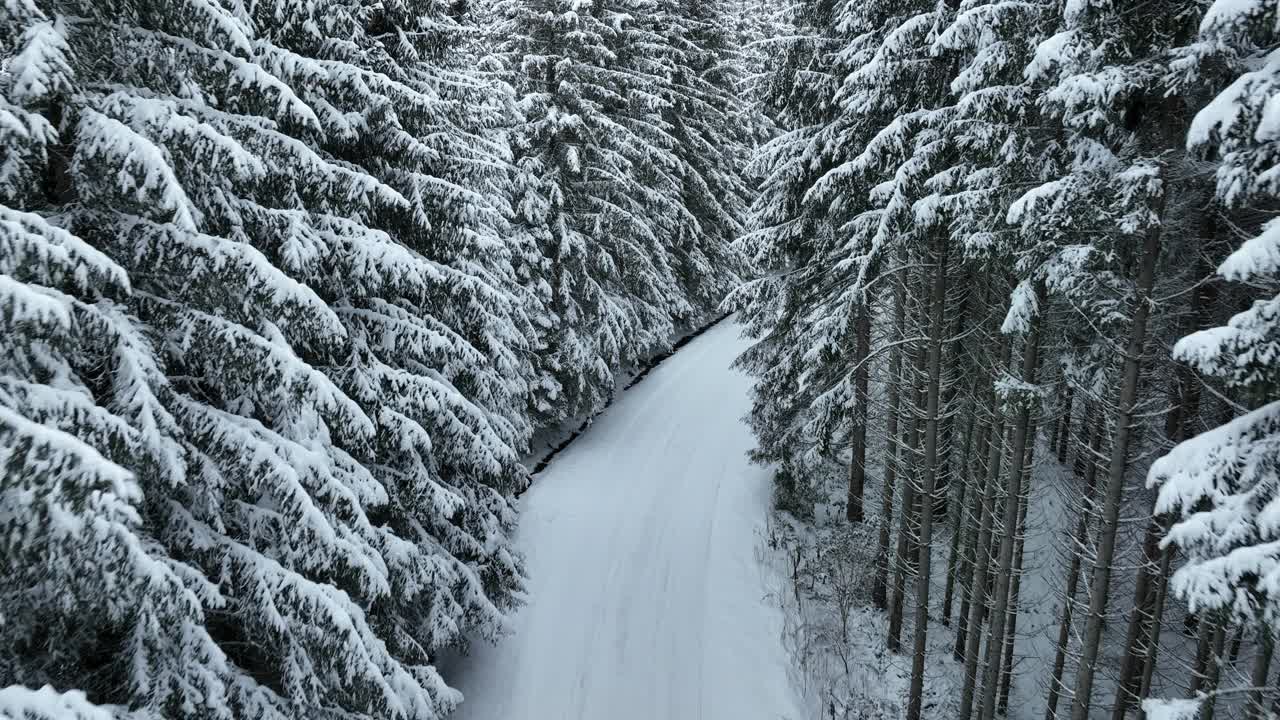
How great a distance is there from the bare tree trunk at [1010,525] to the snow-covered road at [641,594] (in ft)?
9.94

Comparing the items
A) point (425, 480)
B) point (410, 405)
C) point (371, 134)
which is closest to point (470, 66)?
point (371, 134)

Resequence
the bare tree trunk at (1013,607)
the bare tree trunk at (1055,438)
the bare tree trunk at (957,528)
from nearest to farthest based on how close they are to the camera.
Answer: the bare tree trunk at (1013,607) < the bare tree trunk at (957,528) < the bare tree trunk at (1055,438)

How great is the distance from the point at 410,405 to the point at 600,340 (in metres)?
11.6

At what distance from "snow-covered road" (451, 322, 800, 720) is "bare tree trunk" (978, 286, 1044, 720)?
3.03m

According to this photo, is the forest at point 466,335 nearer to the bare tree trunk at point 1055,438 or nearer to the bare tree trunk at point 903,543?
the bare tree trunk at point 903,543

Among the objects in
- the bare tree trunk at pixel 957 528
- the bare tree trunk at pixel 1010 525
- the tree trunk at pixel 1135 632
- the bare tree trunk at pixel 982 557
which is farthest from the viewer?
the bare tree trunk at pixel 957 528

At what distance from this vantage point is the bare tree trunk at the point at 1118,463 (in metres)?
6.96

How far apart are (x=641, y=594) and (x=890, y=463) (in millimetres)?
5902

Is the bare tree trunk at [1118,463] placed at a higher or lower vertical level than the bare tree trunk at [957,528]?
higher

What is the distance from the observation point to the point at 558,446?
2044cm

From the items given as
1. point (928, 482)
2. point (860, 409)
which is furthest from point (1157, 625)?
point (860, 409)

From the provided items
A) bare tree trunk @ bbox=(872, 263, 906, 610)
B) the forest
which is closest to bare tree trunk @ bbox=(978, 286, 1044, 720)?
the forest

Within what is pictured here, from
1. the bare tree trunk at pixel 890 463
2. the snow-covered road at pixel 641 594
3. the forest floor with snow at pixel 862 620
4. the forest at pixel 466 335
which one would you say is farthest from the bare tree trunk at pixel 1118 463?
the bare tree trunk at pixel 890 463

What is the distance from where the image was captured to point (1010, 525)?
9.21 metres
